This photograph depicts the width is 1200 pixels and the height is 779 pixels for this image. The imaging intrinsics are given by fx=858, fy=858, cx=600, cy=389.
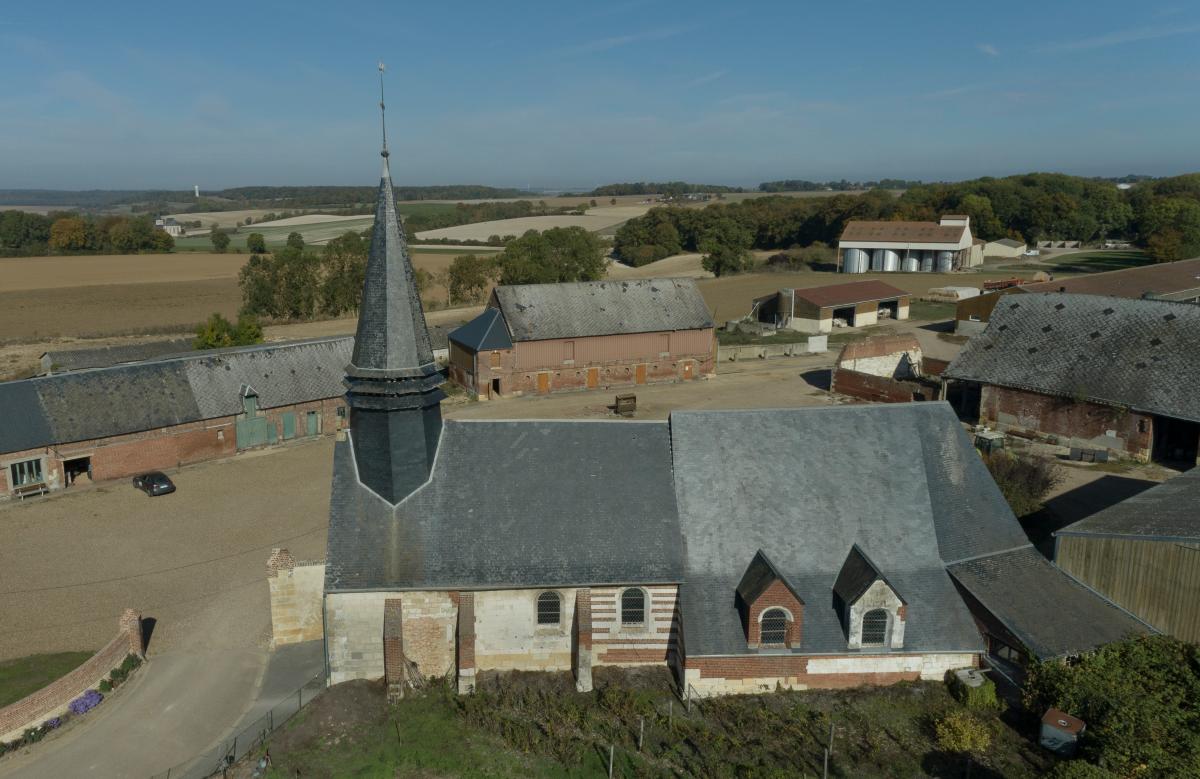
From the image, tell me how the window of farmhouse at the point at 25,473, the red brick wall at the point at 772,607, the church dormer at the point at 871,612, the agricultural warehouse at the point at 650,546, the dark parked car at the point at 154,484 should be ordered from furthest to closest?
1. the dark parked car at the point at 154,484
2. the window of farmhouse at the point at 25,473
3. the agricultural warehouse at the point at 650,546
4. the church dormer at the point at 871,612
5. the red brick wall at the point at 772,607

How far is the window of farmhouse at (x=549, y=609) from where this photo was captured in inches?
806

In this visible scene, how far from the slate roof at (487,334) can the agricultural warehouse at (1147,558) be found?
111 ft

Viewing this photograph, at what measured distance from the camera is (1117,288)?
6712cm

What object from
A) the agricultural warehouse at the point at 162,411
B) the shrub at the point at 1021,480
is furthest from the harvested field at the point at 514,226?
the shrub at the point at 1021,480

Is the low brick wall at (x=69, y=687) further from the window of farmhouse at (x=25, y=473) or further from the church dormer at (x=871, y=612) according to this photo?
the church dormer at (x=871, y=612)

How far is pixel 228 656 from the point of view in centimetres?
2238

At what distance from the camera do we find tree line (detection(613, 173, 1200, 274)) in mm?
123500

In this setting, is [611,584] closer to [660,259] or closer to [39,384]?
[39,384]

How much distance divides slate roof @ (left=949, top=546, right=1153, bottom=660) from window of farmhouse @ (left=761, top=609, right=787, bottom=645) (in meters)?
4.56

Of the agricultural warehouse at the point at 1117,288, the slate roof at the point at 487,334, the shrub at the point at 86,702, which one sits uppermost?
the agricultural warehouse at the point at 1117,288

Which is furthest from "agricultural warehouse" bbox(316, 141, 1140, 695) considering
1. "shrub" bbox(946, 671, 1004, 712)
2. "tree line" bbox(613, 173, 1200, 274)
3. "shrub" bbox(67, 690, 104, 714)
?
"tree line" bbox(613, 173, 1200, 274)

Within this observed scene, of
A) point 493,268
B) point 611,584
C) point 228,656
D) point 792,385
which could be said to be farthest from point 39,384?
point 493,268

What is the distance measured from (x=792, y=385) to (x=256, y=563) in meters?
33.6

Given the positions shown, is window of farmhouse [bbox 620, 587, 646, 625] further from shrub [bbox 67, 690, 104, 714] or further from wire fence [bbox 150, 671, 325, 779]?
shrub [bbox 67, 690, 104, 714]
